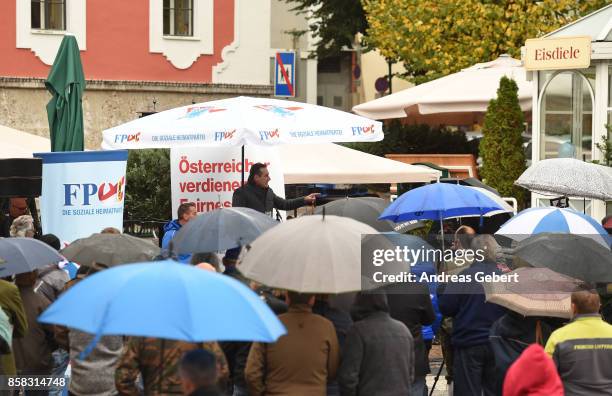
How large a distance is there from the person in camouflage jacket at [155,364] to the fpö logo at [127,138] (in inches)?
269

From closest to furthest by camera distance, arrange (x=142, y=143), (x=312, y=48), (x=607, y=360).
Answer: (x=607, y=360), (x=142, y=143), (x=312, y=48)

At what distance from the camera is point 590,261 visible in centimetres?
988

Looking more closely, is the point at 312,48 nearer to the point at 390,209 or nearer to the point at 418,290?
the point at 390,209

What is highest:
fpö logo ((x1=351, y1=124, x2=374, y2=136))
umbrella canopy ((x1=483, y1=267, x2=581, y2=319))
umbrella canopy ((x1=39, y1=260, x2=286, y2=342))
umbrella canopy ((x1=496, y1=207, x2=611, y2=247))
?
fpö logo ((x1=351, y1=124, x2=374, y2=136))

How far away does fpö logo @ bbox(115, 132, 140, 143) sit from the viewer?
14.1 meters

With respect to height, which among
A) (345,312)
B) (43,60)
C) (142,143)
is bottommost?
(345,312)

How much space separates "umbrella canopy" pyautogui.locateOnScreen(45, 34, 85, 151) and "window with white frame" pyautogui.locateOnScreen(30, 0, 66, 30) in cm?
1417

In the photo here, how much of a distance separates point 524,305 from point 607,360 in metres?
0.93

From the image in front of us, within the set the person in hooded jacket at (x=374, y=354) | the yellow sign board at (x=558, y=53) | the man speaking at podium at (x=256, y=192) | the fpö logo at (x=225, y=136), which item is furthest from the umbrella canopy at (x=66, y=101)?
the person in hooded jacket at (x=374, y=354)

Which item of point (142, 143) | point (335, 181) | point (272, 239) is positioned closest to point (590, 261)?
point (272, 239)

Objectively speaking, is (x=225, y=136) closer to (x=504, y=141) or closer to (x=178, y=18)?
(x=504, y=141)

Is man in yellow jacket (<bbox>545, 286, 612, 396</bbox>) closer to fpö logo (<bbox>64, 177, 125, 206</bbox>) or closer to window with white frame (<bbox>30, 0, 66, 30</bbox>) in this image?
fpö logo (<bbox>64, 177, 125, 206</bbox>)

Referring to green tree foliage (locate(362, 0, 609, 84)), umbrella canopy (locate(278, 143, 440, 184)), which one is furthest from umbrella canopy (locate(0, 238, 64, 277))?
green tree foliage (locate(362, 0, 609, 84))

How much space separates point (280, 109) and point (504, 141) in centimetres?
709
